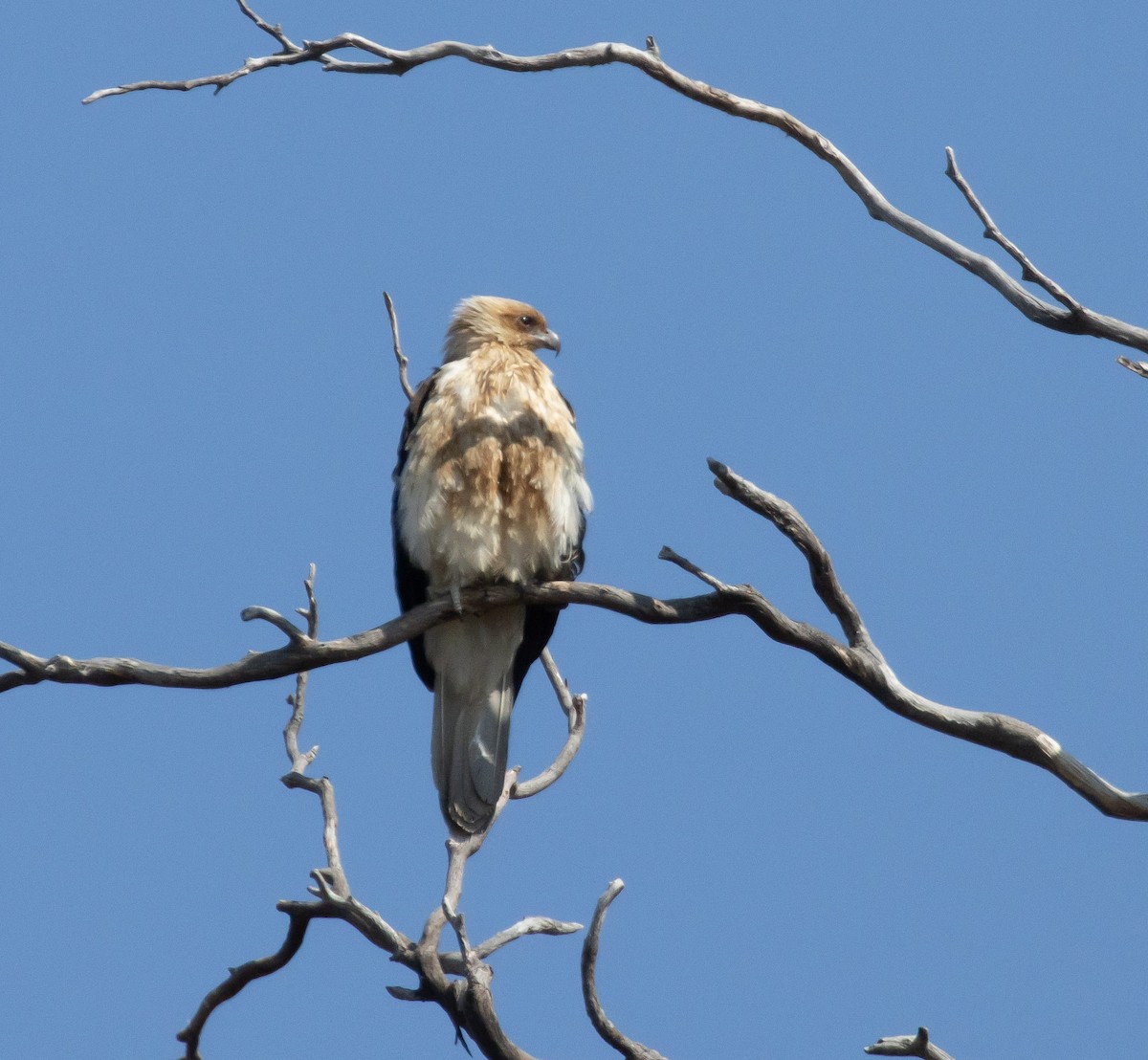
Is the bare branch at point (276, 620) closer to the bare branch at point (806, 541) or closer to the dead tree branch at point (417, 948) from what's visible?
the dead tree branch at point (417, 948)

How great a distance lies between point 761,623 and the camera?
4609mm

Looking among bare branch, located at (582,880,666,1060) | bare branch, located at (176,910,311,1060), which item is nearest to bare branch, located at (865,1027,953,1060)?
bare branch, located at (582,880,666,1060)

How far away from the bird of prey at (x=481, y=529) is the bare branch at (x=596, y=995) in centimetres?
132

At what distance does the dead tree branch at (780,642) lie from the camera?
447 cm

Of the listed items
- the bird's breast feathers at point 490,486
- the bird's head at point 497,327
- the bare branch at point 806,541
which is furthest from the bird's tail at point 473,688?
the bare branch at point 806,541

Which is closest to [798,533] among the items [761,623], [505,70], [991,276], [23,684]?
[761,623]

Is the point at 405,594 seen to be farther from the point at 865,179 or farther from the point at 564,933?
the point at 865,179

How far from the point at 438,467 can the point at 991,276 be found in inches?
84.1

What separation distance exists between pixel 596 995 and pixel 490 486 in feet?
6.47

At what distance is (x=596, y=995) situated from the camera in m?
4.61

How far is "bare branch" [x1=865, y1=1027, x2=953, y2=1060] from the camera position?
13.3 feet

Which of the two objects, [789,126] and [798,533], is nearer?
[798,533]

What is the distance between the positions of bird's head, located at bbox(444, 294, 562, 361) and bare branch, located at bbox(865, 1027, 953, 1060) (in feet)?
11.4

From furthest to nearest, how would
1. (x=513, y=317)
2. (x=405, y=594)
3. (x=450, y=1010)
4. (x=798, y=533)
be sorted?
(x=513, y=317) → (x=405, y=594) → (x=450, y=1010) → (x=798, y=533)
